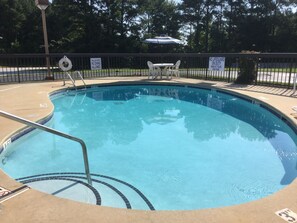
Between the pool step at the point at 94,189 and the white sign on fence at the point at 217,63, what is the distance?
8.21m

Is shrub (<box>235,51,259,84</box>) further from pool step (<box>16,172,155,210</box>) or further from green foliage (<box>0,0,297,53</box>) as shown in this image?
green foliage (<box>0,0,297,53</box>)

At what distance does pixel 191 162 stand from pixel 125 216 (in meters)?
2.48

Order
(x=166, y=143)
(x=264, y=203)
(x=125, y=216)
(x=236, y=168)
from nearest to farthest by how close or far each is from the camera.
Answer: (x=125, y=216) < (x=264, y=203) < (x=236, y=168) < (x=166, y=143)

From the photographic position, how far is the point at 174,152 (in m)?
5.19

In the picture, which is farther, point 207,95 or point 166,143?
point 207,95

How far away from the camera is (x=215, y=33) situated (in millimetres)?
33094

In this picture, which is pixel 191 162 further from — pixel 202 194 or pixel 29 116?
pixel 29 116

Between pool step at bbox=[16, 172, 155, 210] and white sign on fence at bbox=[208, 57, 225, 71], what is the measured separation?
323 inches

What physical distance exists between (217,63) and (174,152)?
6973mm

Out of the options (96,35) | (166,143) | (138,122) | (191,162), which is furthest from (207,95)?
(96,35)

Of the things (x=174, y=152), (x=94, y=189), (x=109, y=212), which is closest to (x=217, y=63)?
(x=174, y=152)

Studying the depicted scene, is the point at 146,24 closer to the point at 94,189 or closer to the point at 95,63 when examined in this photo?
the point at 95,63

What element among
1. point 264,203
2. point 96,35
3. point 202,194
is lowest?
point 202,194

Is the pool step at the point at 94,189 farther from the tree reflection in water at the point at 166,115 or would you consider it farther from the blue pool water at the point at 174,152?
the tree reflection in water at the point at 166,115
